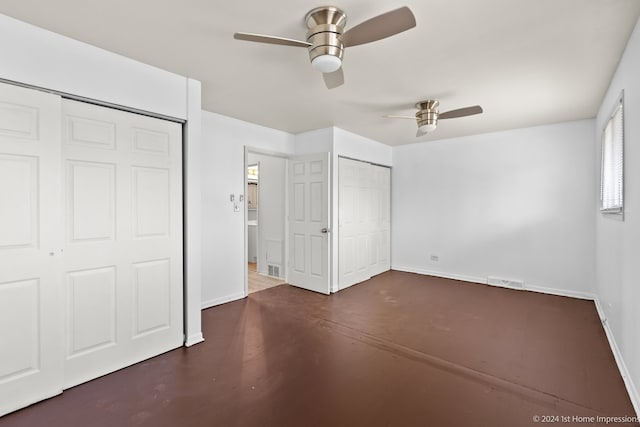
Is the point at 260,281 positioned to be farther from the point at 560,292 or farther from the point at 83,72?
the point at 560,292

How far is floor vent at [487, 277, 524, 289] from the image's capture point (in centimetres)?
463

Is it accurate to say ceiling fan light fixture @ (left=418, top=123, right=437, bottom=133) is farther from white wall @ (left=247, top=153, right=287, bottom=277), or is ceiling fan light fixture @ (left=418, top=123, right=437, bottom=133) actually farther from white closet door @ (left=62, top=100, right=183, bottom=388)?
white closet door @ (left=62, top=100, right=183, bottom=388)

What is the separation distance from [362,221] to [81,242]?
3840mm

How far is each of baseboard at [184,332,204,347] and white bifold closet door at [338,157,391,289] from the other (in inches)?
88.8

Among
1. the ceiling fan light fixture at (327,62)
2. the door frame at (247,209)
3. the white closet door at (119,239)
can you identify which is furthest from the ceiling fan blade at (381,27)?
the door frame at (247,209)

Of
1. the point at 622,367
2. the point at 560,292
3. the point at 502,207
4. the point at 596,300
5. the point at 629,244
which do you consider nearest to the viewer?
the point at 629,244

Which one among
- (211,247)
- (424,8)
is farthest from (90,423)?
(424,8)

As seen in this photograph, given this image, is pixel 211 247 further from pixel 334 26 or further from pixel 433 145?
pixel 433 145

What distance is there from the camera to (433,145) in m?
5.48

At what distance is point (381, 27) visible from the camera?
167cm

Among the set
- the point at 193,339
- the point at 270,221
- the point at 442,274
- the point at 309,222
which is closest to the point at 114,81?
the point at 193,339

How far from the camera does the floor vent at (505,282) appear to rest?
463cm

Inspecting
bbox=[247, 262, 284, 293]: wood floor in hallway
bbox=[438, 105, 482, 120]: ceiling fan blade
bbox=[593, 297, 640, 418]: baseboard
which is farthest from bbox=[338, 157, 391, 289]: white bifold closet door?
bbox=[593, 297, 640, 418]: baseboard

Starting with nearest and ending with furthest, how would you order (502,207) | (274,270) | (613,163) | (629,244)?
(629,244), (613,163), (502,207), (274,270)
